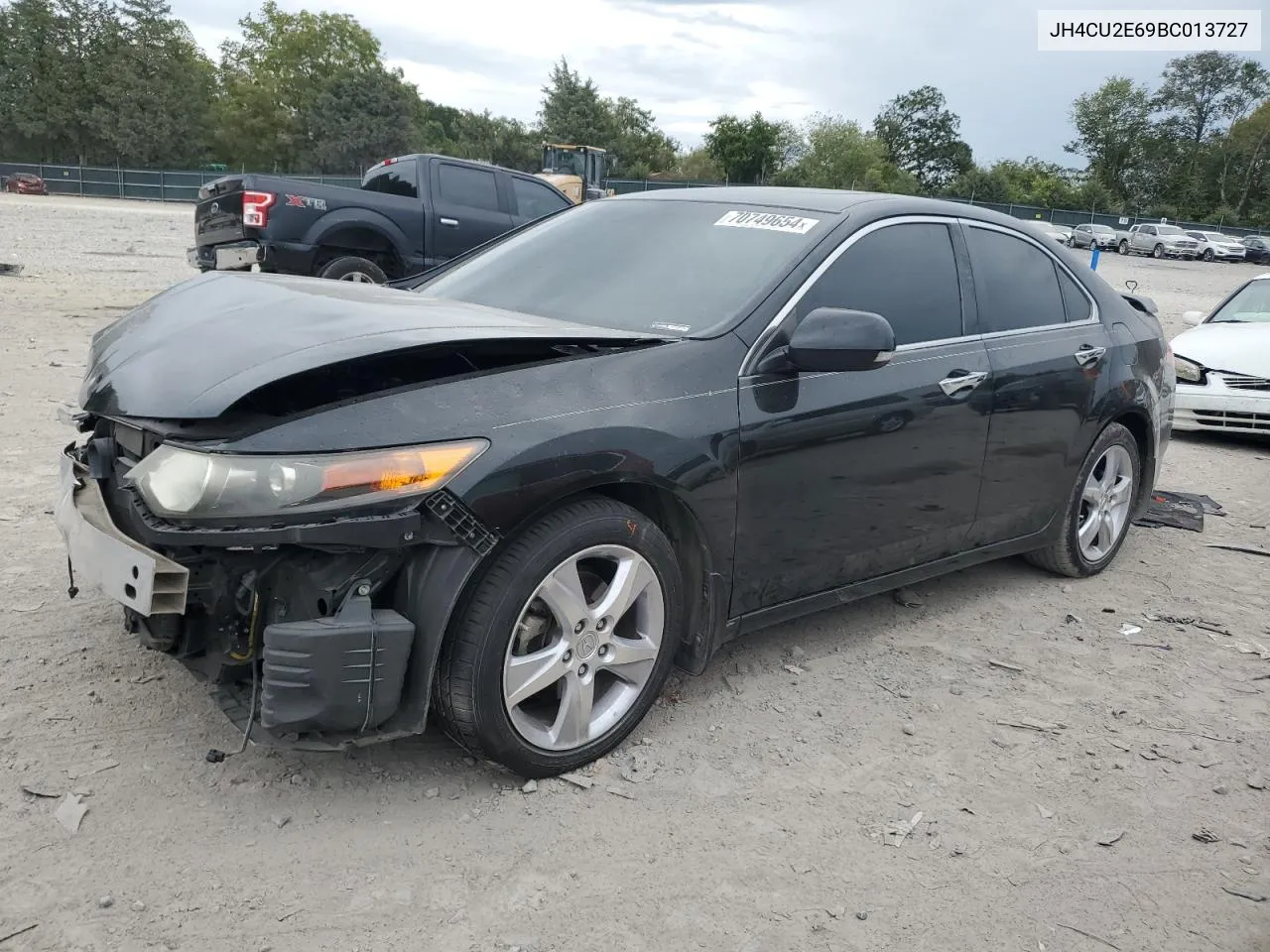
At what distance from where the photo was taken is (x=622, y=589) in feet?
9.95

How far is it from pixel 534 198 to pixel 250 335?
10226 millimetres

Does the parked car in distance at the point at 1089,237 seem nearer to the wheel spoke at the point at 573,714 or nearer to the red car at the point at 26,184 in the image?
the red car at the point at 26,184

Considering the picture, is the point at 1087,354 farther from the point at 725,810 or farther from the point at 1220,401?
the point at 1220,401

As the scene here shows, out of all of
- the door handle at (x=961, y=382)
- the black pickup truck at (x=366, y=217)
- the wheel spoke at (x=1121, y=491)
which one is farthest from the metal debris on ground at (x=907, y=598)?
the black pickup truck at (x=366, y=217)

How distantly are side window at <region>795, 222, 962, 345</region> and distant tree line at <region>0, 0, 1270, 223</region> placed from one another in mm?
66101

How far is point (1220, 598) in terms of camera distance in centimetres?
498

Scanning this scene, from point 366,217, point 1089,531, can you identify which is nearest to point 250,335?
point 1089,531

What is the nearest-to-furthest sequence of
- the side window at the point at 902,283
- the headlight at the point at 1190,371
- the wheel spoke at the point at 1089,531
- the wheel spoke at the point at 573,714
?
the wheel spoke at the point at 573,714 < the side window at the point at 902,283 < the wheel spoke at the point at 1089,531 < the headlight at the point at 1190,371

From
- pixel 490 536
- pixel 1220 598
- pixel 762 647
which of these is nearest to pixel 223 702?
pixel 490 536

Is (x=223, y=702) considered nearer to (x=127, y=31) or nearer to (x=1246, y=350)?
(x=1246, y=350)

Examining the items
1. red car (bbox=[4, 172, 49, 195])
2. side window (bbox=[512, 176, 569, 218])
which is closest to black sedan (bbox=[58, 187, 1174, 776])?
side window (bbox=[512, 176, 569, 218])

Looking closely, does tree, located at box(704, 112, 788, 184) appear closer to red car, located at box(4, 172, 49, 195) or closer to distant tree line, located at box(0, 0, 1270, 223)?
distant tree line, located at box(0, 0, 1270, 223)

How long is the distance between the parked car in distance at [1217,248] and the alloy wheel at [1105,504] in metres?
51.4

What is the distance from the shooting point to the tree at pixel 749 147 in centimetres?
7888
